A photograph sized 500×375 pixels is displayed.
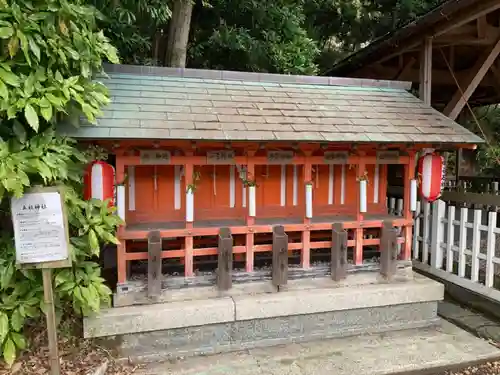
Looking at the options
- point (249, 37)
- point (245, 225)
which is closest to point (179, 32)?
point (249, 37)

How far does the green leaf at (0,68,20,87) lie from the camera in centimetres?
304

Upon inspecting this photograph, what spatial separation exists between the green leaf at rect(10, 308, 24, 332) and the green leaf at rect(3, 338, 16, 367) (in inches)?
4.7

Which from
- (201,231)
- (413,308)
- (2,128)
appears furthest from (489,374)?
(2,128)

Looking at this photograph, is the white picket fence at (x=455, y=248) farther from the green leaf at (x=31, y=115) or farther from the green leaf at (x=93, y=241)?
the green leaf at (x=31, y=115)

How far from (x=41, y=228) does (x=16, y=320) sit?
0.96 meters

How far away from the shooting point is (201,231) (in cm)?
461

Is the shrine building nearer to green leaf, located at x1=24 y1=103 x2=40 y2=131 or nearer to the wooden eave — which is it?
green leaf, located at x1=24 y1=103 x2=40 y2=131

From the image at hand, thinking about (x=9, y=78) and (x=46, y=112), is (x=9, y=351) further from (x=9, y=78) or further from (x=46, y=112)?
(x=9, y=78)

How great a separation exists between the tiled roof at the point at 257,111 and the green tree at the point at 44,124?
0.40 m

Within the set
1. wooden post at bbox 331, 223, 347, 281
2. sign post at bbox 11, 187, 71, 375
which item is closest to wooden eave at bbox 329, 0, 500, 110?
wooden post at bbox 331, 223, 347, 281

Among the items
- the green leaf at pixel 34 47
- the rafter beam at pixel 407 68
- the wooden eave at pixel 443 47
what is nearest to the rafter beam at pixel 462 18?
the wooden eave at pixel 443 47

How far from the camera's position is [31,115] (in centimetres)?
309

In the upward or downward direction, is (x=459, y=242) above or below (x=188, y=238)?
below

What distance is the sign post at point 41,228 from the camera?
3180mm
